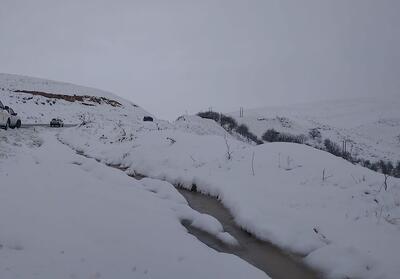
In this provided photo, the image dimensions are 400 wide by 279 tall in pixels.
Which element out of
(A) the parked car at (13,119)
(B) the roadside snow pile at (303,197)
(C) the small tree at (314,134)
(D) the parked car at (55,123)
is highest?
(A) the parked car at (13,119)

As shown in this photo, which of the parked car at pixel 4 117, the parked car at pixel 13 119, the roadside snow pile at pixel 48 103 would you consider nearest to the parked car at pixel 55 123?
the roadside snow pile at pixel 48 103

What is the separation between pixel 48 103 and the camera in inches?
2169

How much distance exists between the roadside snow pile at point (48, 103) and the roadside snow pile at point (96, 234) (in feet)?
122

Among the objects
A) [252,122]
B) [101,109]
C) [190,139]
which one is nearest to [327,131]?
[252,122]

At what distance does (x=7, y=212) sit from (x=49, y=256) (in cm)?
174

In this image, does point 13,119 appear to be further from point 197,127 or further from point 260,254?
point 260,254

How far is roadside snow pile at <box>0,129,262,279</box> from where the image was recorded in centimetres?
453

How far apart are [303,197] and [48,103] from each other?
53.2 meters

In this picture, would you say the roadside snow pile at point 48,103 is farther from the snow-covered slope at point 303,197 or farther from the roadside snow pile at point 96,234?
the roadside snow pile at point 96,234

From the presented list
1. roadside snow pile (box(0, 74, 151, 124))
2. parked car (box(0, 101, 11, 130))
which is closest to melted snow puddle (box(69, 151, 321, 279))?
parked car (box(0, 101, 11, 130))

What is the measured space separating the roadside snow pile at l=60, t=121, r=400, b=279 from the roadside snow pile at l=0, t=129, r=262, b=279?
4.94 feet

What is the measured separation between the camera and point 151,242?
5770 mm

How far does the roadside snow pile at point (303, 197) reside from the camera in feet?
20.9

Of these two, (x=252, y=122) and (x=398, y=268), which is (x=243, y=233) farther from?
(x=252, y=122)
